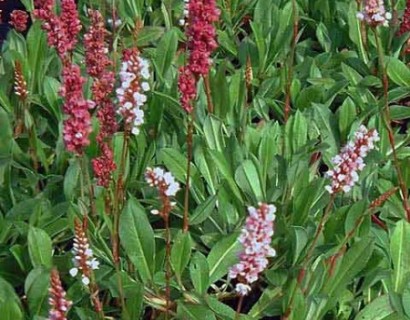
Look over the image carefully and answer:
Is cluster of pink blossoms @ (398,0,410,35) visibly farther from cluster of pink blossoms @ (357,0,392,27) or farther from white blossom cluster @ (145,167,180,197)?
white blossom cluster @ (145,167,180,197)

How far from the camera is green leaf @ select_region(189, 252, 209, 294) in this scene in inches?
118

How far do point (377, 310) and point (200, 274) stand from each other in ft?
1.77

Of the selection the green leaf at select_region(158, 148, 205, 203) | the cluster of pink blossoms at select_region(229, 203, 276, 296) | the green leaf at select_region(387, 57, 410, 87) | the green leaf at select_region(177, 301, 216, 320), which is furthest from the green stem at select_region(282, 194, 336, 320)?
the green leaf at select_region(387, 57, 410, 87)

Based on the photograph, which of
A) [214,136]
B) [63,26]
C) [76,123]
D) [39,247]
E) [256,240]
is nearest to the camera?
[256,240]

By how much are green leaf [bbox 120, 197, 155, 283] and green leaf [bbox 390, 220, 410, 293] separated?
0.75 meters

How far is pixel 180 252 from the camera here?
3027 mm

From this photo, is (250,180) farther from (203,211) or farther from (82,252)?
(82,252)

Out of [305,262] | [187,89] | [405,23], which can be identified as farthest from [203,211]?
[405,23]

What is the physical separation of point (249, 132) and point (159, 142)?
0.34 metres

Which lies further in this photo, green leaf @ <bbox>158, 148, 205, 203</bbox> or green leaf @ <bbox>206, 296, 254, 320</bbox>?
green leaf @ <bbox>158, 148, 205, 203</bbox>

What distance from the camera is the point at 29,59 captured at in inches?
165

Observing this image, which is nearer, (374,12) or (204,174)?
(374,12)

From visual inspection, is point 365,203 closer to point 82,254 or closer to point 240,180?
point 240,180

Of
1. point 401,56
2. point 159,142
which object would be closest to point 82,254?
point 159,142
